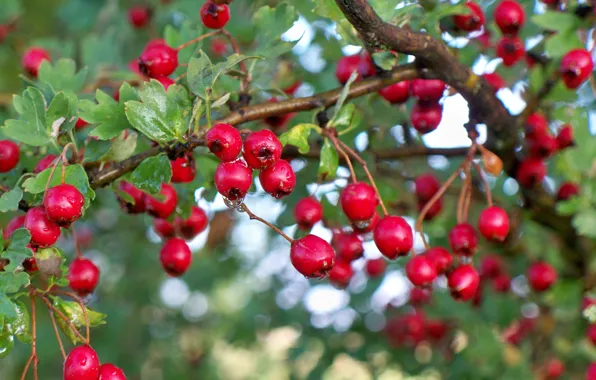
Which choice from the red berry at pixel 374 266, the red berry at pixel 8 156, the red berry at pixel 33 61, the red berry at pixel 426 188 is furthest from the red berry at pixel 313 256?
the red berry at pixel 374 266

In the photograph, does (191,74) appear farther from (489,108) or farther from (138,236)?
(138,236)

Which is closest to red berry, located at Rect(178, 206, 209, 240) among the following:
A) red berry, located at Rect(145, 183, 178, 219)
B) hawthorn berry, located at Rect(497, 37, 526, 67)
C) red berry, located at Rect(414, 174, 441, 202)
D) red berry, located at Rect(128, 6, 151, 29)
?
red berry, located at Rect(145, 183, 178, 219)

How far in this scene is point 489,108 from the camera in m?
1.70

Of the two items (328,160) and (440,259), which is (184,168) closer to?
(328,160)

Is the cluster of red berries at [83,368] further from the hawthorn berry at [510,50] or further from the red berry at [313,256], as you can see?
the hawthorn berry at [510,50]

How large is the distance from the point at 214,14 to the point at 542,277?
1493mm

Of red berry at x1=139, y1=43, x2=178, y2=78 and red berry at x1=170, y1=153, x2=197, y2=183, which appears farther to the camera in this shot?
red berry at x1=139, y1=43, x2=178, y2=78

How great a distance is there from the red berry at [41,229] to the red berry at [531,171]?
1.26 metres

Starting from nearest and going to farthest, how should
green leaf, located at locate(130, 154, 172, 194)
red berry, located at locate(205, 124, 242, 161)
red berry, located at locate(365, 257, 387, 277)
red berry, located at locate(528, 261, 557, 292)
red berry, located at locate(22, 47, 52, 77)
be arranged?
red berry, located at locate(205, 124, 242, 161) < green leaf, located at locate(130, 154, 172, 194) < red berry, located at locate(22, 47, 52, 77) < red berry, located at locate(528, 261, 557, 292) < red berry, located at locate(365, 257, 387, 277)

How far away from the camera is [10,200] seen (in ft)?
4.24

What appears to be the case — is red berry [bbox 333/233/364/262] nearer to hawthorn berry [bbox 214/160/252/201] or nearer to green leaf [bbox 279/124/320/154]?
green leaf [bbox 279/124/320/154]

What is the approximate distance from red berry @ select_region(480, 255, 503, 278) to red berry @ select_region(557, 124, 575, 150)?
0.83 metres

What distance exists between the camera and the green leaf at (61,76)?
1.81m

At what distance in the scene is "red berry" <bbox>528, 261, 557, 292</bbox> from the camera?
7.89ft
